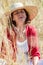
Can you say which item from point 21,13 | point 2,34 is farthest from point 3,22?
point 21,13

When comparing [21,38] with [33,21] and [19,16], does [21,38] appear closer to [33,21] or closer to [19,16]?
[19,16]

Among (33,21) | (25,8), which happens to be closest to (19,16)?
(25,8)

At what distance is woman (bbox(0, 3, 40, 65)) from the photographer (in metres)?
3.04

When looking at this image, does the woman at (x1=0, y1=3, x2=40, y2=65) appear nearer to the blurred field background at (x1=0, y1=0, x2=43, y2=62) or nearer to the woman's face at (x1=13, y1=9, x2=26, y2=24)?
the woman's face at (x1=13, y1=9, x2=26, y2=24)

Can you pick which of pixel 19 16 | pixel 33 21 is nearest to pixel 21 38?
pixel 19 16

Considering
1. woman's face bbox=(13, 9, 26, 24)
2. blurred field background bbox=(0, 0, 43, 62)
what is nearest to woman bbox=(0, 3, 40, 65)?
woman's face bbox=(13, 9, 26, 24)

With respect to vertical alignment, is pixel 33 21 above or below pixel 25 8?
below

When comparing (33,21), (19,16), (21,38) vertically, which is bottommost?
(33,21)

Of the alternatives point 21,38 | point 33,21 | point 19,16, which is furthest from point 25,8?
point 33,21

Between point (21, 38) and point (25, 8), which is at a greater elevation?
point (25, 8)

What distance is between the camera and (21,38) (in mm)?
3061

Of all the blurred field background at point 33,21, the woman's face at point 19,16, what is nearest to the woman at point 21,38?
the woman's face at point 19,16

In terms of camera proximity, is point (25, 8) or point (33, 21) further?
point (33, 21)

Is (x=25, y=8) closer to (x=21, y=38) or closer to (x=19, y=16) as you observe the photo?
(x=19, y=16)
